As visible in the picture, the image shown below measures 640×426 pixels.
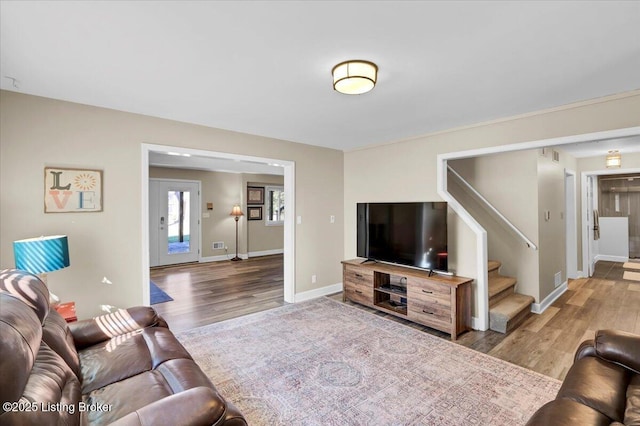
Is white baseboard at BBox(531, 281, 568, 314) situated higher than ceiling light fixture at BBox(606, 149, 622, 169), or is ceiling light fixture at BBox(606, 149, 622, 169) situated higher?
ceiling light fixture at BBox(606, 149, 622, 169)

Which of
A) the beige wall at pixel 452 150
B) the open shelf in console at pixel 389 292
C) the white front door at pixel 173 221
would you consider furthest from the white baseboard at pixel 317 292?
the white front door at pixel 173 221

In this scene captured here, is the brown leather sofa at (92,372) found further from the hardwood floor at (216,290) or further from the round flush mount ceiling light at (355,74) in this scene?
the round flush mount ceiling light at (355,74)

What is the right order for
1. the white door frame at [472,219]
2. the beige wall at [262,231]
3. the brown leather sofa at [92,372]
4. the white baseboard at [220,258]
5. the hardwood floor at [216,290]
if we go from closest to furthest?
the brown leather sofa at [92,372] < the white door frame at [472,219] < the hardwood floor at [216,290] < the white baseboard at [220,258] < the beige wall at [262,231]

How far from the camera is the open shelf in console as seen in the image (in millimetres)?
3908

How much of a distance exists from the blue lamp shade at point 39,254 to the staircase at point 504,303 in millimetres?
4280

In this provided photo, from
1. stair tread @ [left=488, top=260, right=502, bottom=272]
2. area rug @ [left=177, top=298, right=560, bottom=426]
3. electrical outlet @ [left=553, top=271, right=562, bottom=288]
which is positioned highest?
stair tread @ [left=488, top=260, right=502, bottom=272]

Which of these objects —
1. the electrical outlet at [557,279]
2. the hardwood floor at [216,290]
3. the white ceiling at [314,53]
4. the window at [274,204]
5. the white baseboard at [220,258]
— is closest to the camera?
the white ceiling at [314,53]

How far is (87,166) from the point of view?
2.95 m

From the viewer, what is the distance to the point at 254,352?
295cm

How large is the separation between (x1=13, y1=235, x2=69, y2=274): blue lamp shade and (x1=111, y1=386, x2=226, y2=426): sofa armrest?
1739 millimetres

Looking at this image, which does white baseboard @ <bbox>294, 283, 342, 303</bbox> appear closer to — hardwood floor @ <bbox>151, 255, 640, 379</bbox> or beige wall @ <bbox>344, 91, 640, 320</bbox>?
hardwood floor @ <bbox>151, 255, 640, 379</bbox>

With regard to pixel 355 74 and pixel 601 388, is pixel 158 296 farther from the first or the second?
pixel 601 388

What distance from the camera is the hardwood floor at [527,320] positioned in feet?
9.77

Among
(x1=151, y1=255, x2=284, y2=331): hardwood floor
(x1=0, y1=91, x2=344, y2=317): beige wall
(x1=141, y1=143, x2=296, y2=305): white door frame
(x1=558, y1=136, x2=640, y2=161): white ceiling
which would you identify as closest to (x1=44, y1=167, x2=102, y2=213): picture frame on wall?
(x1=0, y1=91, x2=344, y2=317): beige wall
